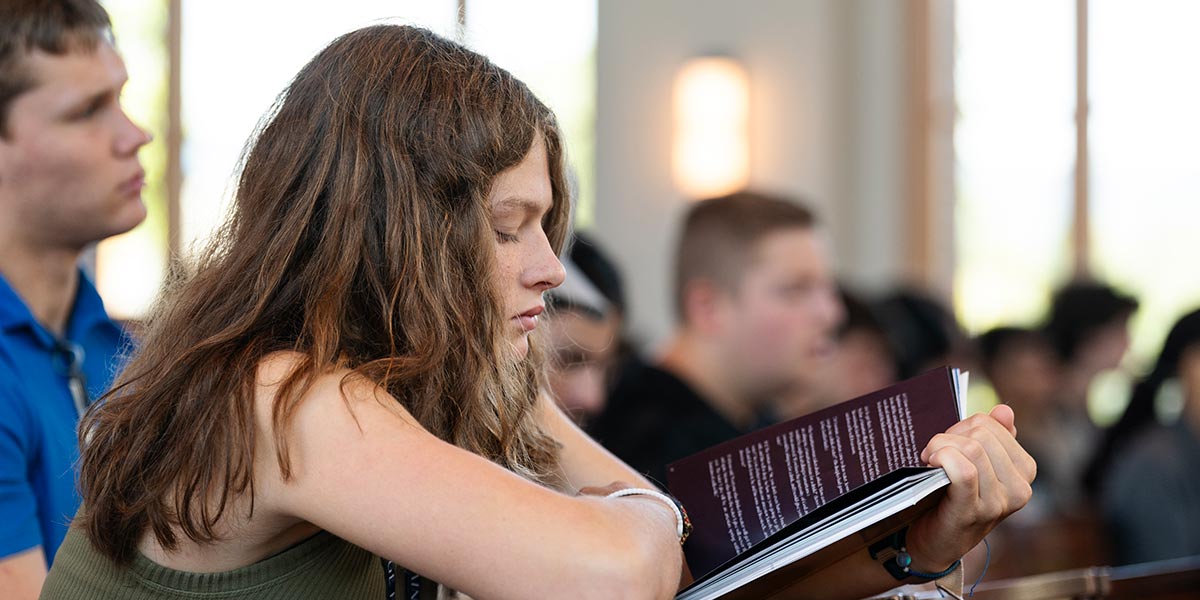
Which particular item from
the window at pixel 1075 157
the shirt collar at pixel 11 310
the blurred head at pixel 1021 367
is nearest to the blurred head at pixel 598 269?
the shirt collar at pixel 11 310

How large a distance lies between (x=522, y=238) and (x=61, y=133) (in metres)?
0.91

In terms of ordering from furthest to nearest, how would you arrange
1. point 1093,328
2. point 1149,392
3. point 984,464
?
point 1093,328 < point 1149,392 < point 984,464

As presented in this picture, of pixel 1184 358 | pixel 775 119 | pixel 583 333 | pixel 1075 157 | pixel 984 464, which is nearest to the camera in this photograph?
pixel 984 464

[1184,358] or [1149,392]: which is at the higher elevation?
[1184,358]

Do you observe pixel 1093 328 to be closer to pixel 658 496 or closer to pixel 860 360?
pixel 860 360

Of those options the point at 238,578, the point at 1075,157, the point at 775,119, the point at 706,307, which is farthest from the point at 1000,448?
the point at 1075,157

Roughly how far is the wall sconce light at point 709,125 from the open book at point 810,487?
18.3ft

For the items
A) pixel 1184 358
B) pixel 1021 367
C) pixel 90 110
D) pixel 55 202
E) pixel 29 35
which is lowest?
pixel 1021 367

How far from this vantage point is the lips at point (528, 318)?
4.74 ft

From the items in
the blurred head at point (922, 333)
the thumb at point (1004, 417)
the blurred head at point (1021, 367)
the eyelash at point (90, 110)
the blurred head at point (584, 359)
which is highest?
the eyelash at point (90, 110)

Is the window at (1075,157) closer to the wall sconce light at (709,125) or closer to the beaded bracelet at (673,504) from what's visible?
the wall sconce light at (709,125)

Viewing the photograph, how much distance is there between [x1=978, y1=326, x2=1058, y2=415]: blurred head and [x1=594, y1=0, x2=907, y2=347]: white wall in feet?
5.74

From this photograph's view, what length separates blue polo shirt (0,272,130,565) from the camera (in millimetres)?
1708

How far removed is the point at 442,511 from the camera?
1.17 m
